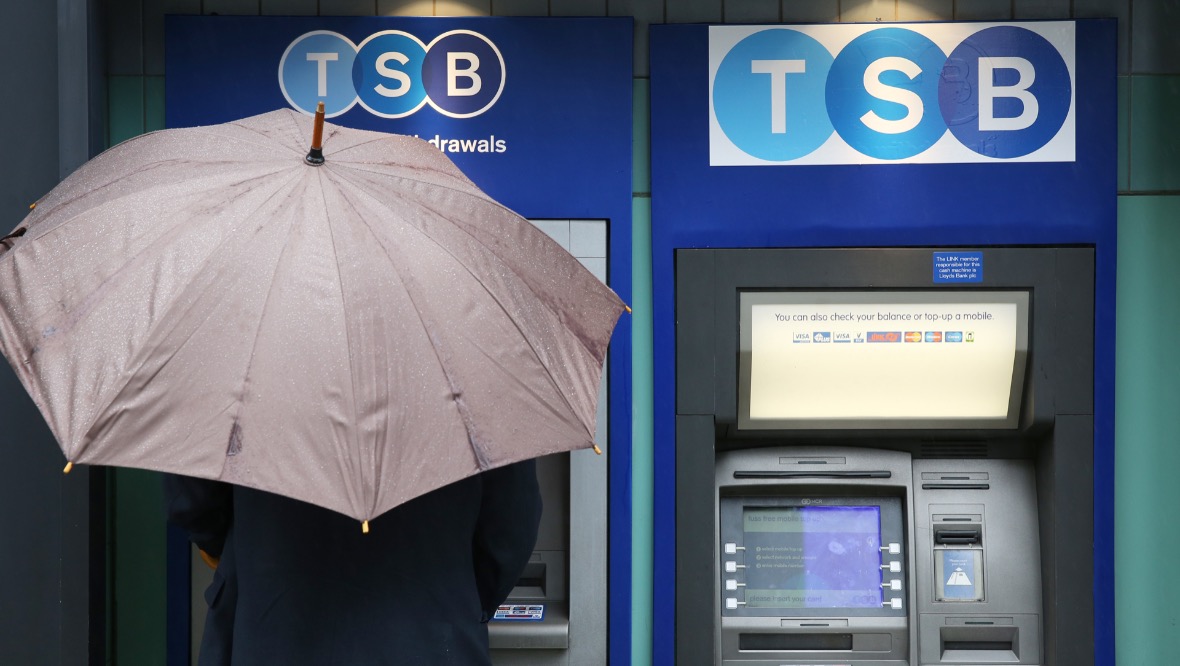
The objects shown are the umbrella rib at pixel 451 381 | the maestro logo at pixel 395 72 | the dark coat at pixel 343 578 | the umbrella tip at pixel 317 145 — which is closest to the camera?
the umbrella rib at pixel 451 381

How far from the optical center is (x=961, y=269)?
3.45 metres

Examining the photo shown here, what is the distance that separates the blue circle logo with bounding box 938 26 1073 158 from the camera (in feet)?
11.5

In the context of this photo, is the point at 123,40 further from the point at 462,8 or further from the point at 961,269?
the point at 961,269

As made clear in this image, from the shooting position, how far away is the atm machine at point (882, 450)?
11.2 ft

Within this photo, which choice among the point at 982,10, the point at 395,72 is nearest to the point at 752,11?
the point at 982,10

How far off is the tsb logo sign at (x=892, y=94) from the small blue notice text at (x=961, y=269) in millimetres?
320

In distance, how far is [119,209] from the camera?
2006 millimetres

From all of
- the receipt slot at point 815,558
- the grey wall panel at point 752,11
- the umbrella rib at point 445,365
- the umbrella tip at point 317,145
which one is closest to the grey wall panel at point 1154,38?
the grey wall panel at point 752,11

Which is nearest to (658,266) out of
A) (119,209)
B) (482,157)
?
(482,157)

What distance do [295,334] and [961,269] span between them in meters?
2.32

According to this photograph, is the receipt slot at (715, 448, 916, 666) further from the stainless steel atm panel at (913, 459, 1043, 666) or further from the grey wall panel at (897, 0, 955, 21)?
the grey wall panel at (897, 0, 955, 21)

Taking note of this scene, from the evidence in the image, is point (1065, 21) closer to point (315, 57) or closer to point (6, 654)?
point (315, 57)

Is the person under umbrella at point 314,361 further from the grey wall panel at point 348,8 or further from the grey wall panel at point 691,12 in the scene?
the grey wall panel at point 691,12

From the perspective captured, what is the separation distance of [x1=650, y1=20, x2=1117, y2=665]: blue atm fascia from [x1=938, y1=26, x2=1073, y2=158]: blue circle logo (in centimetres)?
6
